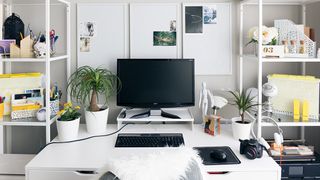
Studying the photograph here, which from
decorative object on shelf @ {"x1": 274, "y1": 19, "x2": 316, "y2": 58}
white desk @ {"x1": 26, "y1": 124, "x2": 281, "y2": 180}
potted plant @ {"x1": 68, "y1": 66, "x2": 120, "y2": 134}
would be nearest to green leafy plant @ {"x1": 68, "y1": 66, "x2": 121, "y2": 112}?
potted plant @ {"x1": 68, "y1": 66, "x2": 120, "y2": 134}

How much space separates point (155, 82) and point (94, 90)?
44 centimetres

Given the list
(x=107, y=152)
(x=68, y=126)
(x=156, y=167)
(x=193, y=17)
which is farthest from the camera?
(x=193, y=17)

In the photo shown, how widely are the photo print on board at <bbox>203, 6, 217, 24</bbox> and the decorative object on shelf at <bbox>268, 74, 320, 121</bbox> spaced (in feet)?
2.00

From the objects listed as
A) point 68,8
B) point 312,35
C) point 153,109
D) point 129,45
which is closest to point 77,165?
point 153,109

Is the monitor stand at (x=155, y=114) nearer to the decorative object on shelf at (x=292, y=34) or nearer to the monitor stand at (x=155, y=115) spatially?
the monitor stand at (x=155, y=115)

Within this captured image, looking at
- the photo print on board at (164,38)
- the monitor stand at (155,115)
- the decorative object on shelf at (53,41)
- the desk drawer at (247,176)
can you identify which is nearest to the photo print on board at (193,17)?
the photo print on board at (164,38)

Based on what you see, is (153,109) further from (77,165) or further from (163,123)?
(77,165)

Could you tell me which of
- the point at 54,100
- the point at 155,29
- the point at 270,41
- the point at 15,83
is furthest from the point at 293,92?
the point at 15,83

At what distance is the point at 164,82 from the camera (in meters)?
2.28

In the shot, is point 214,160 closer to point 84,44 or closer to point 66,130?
point 66,130

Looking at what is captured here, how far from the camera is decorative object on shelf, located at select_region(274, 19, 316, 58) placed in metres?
2.16

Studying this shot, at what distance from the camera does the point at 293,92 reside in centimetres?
220

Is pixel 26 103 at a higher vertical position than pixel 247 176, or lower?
higher

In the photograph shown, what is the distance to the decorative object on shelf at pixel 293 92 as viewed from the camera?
2.14 metres
